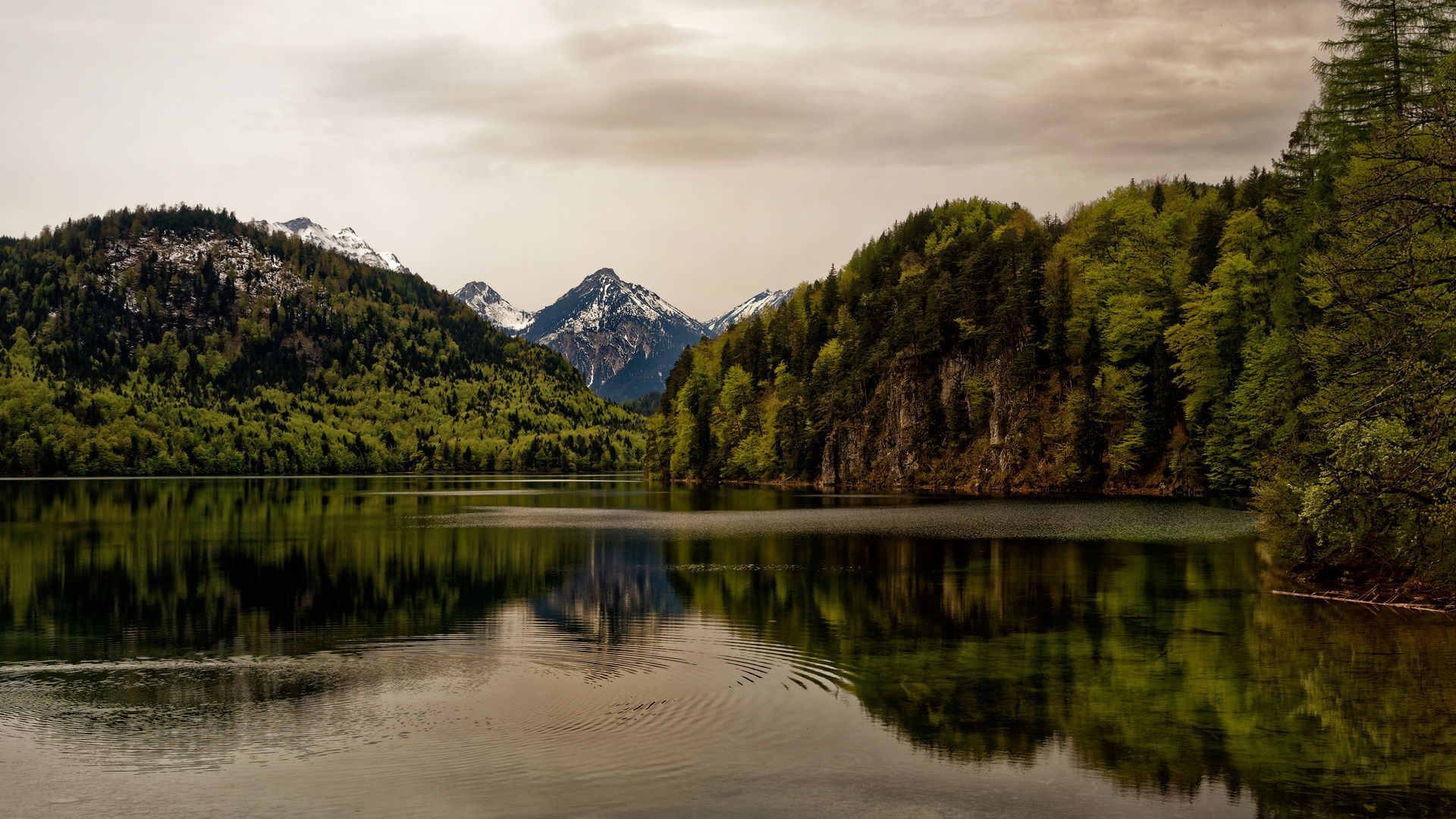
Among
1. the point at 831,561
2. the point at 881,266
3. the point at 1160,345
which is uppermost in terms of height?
the point at 881,266

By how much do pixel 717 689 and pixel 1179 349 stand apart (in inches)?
3529

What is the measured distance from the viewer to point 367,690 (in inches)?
881

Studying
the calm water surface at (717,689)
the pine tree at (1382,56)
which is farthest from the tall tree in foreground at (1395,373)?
the pine tree at (1382,56)

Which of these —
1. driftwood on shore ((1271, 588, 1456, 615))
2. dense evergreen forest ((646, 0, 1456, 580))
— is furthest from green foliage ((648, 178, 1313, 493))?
driftwood on shore ((1271, 588, 1456, 615))

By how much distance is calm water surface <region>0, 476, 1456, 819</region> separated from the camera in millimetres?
15266

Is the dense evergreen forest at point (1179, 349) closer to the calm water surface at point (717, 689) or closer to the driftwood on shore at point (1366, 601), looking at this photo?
the driftwood on shore at point (1366, 601)

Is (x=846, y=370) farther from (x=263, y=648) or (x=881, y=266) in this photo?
(x=263, y=648)

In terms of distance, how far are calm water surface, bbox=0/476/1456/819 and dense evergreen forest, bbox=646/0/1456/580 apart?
5.17 metres

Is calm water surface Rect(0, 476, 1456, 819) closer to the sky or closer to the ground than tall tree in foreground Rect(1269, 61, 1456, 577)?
closer to the ground

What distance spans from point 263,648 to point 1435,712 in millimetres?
28053

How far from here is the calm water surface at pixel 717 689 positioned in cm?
1527

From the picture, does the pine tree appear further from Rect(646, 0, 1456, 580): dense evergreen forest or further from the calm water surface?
the calm water surface

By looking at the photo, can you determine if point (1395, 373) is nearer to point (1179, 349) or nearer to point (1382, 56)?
point (1382, 56)

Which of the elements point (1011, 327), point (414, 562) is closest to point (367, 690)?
point (414, 562)
